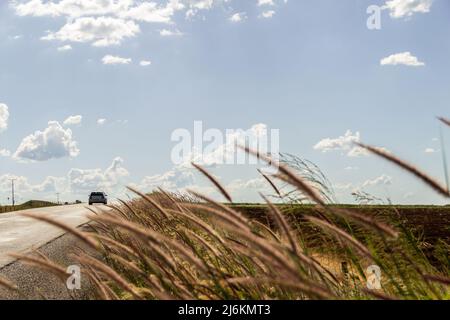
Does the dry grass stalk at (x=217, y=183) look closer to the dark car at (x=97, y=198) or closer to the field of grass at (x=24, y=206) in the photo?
the field of grass at (x=24, y=206)

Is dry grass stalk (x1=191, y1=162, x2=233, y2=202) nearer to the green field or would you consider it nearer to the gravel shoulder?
the green field

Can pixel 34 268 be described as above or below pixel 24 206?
above

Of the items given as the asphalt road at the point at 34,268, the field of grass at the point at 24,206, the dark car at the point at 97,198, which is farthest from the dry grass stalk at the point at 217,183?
the dark car at the point at 97,198

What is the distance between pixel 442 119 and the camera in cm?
274

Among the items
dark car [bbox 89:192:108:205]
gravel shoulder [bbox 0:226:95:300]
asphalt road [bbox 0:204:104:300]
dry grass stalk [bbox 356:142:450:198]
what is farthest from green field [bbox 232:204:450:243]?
dark car [bbox 89:192:108:205]

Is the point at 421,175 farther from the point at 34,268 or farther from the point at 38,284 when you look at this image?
the point at 34,268

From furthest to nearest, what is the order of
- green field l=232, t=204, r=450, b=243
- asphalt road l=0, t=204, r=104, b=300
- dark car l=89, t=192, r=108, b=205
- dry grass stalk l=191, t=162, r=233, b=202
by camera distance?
dark car l=89, t=192, r=108, b=205 < asphalt road l=0, t=204, r=104, b=300 < green field l=232, t=204, r=450, b=243 < dry grass stalk l=191, t=162, r=233, b=202

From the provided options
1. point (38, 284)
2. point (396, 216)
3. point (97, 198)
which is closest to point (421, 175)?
point (396, 216)

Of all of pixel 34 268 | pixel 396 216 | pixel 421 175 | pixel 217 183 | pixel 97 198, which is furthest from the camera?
pixel 97 198

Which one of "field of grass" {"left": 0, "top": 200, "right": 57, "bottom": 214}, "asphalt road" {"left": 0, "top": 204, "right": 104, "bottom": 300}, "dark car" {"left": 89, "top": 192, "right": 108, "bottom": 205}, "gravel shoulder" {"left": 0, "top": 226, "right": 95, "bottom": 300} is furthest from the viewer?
"dark car" {"left": 89, "top": 192, "right": 108, "bottom": 205}
